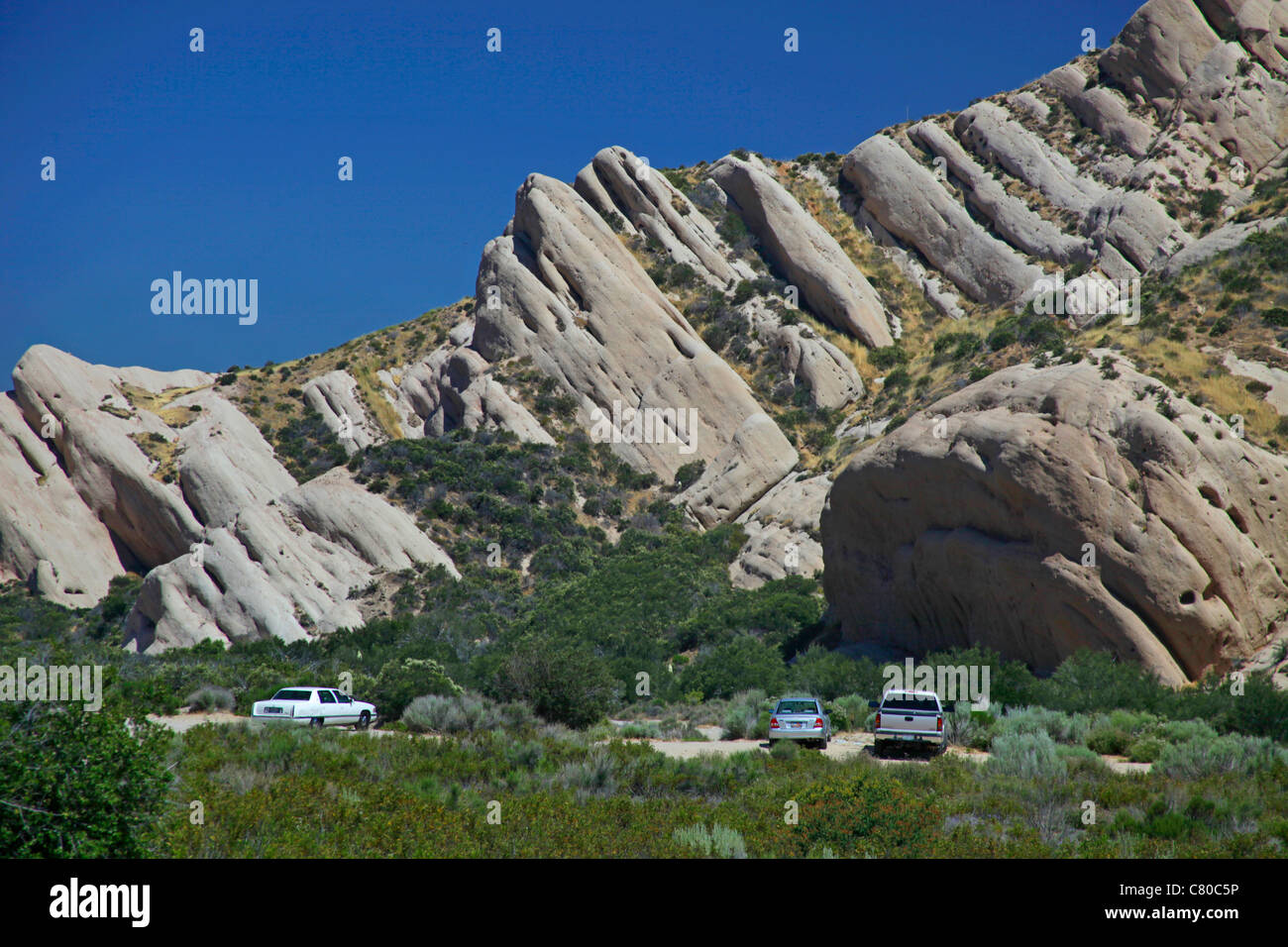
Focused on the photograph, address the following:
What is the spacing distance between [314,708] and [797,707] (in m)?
11.0

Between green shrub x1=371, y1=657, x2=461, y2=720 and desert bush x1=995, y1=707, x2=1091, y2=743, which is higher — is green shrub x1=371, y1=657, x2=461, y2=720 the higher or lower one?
the higher one

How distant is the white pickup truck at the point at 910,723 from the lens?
18.1 meters

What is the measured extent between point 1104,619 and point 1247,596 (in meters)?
3.63

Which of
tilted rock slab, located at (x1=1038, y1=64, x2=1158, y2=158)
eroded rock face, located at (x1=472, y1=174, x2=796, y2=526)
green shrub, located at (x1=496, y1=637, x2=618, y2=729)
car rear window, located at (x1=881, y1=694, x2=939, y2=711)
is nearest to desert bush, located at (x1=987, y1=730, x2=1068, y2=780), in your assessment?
car rear window, located at (x1=881, y1=694, x2=939, y2=711)

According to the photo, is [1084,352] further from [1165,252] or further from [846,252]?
[846,252]

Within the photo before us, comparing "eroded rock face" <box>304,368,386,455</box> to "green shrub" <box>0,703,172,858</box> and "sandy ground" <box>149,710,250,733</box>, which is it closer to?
"sandy ground" <box>149,710,250,733</box>

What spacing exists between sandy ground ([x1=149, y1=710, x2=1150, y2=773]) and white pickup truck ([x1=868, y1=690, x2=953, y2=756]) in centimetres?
31

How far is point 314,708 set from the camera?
2150 centimetres

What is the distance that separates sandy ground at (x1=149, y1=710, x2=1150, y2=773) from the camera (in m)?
17.3

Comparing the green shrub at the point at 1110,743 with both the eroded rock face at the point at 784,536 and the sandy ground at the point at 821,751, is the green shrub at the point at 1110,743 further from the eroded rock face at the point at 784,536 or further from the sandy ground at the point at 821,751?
the eroded rock face at the point at 784,536

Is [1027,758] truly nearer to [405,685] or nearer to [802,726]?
[802,726]

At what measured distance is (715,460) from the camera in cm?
5288

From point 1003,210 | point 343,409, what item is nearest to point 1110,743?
point 1003,210
